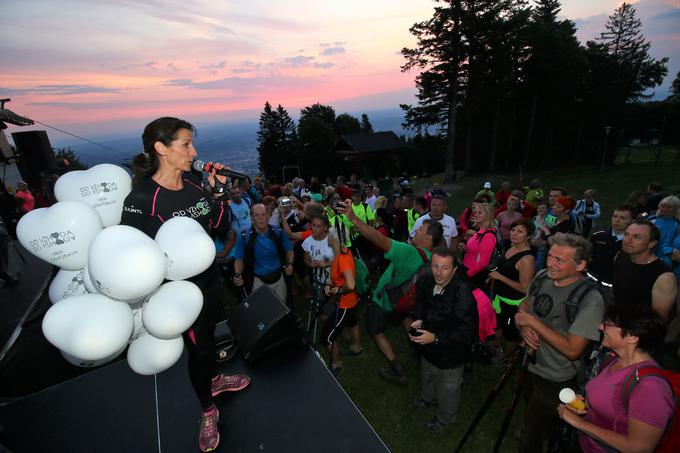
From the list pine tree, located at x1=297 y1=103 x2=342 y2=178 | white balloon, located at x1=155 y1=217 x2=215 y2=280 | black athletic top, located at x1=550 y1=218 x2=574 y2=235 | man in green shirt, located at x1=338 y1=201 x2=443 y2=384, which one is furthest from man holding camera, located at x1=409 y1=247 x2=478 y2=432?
pine tree, located at x1=297 y1=103 x2=342 y2=178

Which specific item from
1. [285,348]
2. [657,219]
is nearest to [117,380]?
[285,348]

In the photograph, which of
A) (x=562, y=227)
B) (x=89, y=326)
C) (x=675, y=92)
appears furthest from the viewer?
(x=675, y=92)

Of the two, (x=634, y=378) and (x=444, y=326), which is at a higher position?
(x=634, y=378)

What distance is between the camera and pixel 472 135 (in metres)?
30.2

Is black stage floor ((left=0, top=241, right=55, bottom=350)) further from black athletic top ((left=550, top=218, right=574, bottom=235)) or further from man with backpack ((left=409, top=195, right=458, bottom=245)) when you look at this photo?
black athletic top ((left=550, top=218, right=574, bottom=235))

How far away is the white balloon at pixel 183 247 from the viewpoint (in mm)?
2008

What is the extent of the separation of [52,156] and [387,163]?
32726mm

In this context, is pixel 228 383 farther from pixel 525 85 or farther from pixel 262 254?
pixel 525 85

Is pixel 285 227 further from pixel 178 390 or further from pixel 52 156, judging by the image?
pixel 52 156

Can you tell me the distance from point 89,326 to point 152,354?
0.47 meters

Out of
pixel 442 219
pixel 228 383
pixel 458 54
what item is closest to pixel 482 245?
pixel 442 219

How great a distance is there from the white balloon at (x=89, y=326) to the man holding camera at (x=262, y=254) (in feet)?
9.58

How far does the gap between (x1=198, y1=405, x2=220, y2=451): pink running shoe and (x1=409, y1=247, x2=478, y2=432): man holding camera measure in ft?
6.04

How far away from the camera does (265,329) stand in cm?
326
